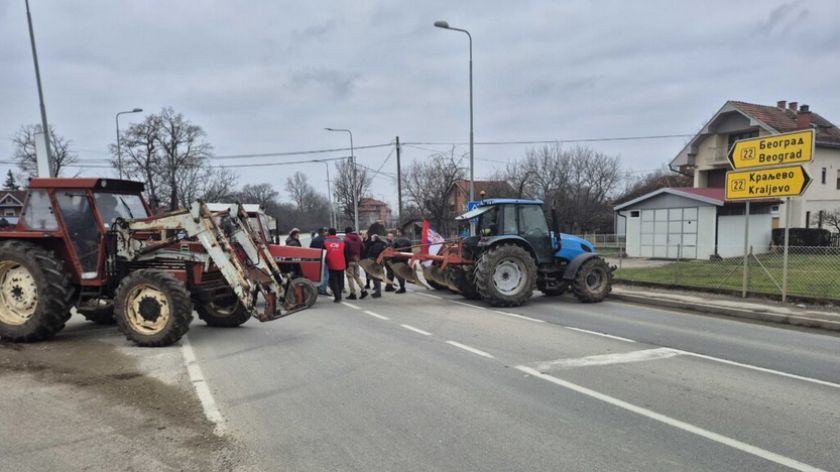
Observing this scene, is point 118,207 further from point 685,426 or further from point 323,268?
point 685,426

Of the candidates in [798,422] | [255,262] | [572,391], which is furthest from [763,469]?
[255,262]

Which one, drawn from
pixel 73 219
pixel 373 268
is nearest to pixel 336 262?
pixel 373 268

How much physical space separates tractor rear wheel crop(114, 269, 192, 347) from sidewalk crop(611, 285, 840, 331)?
399 inches

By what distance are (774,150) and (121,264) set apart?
13.1 meters

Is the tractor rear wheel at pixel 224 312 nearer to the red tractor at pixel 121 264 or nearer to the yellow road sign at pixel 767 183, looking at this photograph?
the red tractor at pixel 121 264

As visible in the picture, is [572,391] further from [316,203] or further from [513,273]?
[316,203]

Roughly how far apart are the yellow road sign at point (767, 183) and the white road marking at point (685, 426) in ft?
28.8

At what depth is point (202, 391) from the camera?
5.41 metres

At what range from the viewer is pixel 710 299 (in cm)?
1234

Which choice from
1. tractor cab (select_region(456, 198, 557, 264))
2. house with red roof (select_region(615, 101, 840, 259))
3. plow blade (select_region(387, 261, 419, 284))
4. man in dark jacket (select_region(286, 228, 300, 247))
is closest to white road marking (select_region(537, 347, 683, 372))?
tractor cab (select_region(456, 198, 557, 264))

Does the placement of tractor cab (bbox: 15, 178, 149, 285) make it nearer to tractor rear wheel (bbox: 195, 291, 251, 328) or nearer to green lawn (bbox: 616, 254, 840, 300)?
tractor rear wheel (bbox: 195, 291, 251, 328)

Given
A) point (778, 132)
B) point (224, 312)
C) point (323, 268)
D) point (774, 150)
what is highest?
point (778, 132)

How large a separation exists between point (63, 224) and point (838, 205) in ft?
131

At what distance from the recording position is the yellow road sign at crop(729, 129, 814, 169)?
11.1m
